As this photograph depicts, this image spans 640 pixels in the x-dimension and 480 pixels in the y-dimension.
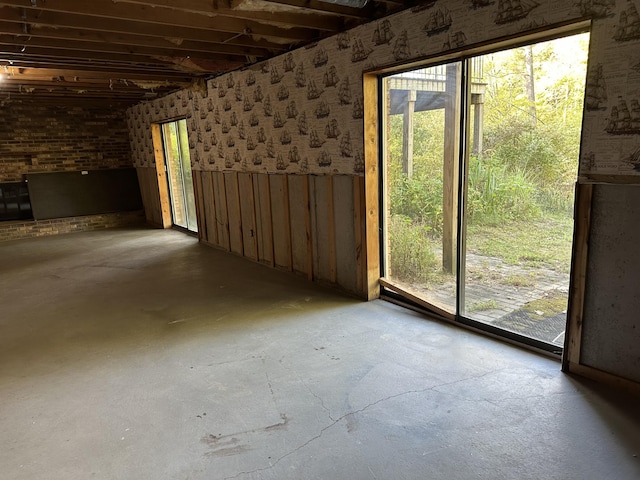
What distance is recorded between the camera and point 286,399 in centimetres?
262

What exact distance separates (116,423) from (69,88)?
6.29m

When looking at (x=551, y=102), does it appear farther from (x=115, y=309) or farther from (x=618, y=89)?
(x=115, y=309)

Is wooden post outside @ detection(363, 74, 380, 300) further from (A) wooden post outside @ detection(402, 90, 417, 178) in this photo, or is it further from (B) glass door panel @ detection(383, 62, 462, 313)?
(A) wooden post outside @ detection(402, 90, 417, 178)

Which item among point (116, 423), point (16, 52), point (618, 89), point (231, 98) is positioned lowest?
point (116, 423)

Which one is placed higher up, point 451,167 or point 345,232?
point 451,167

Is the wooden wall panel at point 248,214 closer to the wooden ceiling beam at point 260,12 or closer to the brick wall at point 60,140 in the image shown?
the wooden ceiling beam at point 260,12

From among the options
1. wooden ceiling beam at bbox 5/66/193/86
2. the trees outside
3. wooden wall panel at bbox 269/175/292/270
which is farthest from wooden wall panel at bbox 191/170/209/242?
the trees outside

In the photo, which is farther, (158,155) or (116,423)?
(158,155)

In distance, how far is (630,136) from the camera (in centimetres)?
228

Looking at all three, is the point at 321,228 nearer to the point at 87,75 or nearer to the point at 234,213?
the point at 234,213

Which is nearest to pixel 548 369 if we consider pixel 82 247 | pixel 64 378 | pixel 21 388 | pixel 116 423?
pixel 116 423

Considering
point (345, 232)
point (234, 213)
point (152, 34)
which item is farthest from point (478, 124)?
point (234, 213)

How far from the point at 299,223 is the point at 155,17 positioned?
8.36ft

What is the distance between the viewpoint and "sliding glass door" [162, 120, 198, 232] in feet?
26.7
